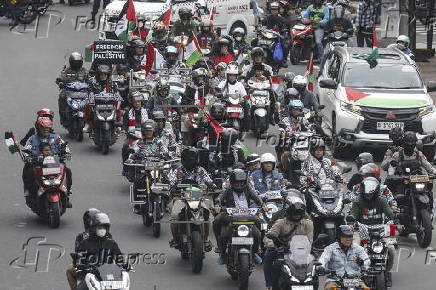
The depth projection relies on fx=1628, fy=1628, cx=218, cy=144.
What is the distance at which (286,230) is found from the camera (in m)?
22.4

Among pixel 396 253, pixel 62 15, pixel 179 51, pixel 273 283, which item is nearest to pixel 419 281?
pixel 396 253

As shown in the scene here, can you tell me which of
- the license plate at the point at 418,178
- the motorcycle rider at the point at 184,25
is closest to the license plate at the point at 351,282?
the license plate at the point at 418,178

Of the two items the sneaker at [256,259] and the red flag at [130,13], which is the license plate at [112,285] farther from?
the red flag at [130,13]

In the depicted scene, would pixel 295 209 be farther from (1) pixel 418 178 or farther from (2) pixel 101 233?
(1) pixel 418 178

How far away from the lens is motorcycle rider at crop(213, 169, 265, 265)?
23547mm

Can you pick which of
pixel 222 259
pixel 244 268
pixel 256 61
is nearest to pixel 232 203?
pixel 222 259

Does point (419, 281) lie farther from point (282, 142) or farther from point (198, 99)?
point (198, 99)

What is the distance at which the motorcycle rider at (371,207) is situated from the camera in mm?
23922

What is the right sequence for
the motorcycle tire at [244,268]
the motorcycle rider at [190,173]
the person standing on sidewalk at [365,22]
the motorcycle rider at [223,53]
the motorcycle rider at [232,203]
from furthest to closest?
the person standing on sidewalk at [365,22] → the motorcycle rider at [223,53] → the motorcycle rider at [190,173] → the motorcycle rider at [232,203] → the motorcycle tire at [244,268]

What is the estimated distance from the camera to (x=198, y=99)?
3250 centimetres

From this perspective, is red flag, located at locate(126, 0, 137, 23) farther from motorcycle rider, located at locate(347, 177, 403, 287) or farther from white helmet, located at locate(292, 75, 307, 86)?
motorcycle rider, located at locate(347, 177, 403, 287)

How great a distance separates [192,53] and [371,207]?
12585 millimetres

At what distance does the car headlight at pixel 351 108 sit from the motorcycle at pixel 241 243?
31.0 feet

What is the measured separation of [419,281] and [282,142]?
278 inches
